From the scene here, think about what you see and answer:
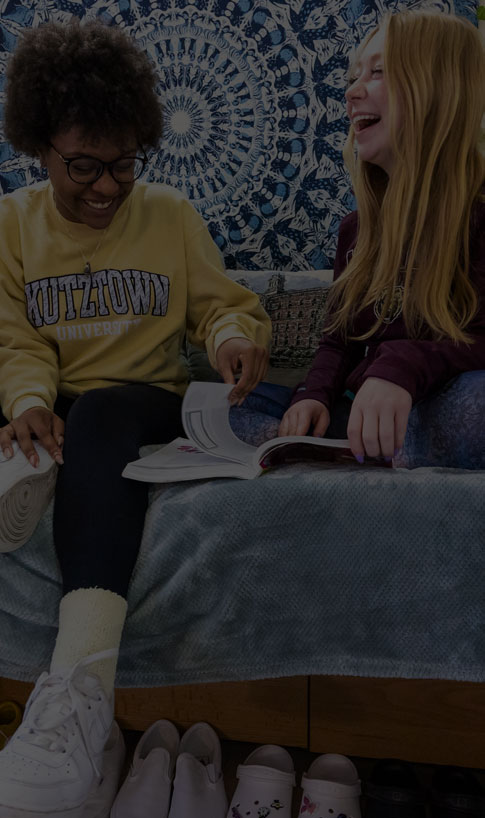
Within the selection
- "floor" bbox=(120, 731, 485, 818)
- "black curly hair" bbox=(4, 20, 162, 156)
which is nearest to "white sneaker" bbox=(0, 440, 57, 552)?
"floor" bbox=(120, 731, 485, 818)

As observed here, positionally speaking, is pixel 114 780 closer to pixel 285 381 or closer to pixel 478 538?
pixel 478 538

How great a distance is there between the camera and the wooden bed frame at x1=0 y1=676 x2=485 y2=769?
852 mm

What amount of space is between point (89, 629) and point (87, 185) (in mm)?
684

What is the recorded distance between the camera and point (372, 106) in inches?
43.1

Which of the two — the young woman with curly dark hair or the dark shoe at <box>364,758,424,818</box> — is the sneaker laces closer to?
the young woman with curly dark hair

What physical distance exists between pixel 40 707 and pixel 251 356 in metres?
0.55

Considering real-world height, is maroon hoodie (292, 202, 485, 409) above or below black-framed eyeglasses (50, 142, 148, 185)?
below

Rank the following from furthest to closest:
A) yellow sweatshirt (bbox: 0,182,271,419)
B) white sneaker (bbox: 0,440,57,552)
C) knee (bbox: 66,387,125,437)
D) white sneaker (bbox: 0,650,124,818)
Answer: yellow sweatshirt (bbox: 0,182,271,419) < knee (bbox: 66,387,125,437) < white sneaker (bbox: 0,440,57,552) < white sneaker (bbox: 0,650,124,818)

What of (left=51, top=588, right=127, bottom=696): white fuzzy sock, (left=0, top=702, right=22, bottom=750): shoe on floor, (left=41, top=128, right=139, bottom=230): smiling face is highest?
(left=41, top=128, right=139, bottom=230): smiling face

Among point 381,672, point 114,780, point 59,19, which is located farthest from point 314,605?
point 59,19

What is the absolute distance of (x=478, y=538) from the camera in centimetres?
75

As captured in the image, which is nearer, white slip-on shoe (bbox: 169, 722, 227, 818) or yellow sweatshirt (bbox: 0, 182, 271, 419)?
white slip-on shoe (bbox: 169, 722, 227, 818)

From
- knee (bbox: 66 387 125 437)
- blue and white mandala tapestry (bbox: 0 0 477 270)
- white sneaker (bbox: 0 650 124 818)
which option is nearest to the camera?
white sneaker (bbox: 0 650 124 818)

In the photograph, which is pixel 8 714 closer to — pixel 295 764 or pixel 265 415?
pixel 295 764
